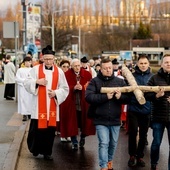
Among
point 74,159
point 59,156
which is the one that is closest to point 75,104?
point 59,156

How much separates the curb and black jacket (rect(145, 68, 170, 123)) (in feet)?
7.36

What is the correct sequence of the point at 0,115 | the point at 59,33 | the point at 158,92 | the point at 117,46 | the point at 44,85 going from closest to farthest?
1. the point at 158,92
2. the point at 44,85
3. the point at 0,115
4. the point at 59,33
5. the point at 117,46

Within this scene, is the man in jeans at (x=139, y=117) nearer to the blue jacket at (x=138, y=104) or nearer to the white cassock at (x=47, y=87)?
the blue jacket at (x=138, y=104)

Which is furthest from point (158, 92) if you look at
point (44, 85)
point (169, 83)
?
point (44, 85)

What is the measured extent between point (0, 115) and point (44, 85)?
683 centimetres

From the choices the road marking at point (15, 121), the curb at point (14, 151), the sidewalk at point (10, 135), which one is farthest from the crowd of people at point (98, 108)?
the road marking at point (15, 121)

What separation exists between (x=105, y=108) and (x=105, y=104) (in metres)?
0.06

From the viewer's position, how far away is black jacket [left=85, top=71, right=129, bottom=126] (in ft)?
24.5

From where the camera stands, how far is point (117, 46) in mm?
89062

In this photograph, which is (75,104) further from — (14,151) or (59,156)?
(14,151)

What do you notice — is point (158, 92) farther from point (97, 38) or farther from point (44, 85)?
point (97, 38)

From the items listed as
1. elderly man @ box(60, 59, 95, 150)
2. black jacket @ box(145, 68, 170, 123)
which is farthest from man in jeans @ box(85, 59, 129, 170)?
elderly man @ box(60, 59, 95, 150)

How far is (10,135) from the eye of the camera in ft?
36.0

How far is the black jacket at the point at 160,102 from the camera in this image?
7.31 metres
